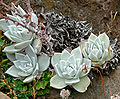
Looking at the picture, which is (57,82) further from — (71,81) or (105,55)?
(105,55)

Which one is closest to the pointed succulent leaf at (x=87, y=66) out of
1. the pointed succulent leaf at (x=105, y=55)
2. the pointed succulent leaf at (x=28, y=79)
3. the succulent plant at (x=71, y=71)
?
the succulent plant at (x=71, y=71)

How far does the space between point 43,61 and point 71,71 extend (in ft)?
0.81

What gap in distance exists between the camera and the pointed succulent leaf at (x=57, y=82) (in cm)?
145

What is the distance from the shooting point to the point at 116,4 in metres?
2.10

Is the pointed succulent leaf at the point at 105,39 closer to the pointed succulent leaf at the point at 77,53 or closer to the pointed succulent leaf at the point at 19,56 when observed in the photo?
the pointed succulent leaf at the point at 77,53

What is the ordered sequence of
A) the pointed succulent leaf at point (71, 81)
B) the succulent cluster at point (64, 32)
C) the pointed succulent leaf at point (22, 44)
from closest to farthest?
the pointed succulent leaf at point (71, 81) → the pointed succulent leaf at point (22, 44) → the succulent cluster at point (64, 32)

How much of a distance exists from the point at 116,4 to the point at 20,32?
1079mm

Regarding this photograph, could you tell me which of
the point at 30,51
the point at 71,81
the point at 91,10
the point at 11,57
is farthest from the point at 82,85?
the point at 91,10

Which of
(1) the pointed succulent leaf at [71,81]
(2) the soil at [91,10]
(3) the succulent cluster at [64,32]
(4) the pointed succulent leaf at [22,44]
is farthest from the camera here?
(2) the soil at [91,10]

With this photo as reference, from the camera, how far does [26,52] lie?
5.19ft

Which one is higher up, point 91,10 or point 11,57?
point 11,57

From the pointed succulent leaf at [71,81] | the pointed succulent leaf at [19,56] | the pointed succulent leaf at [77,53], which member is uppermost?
the pointed succulent leaf at [19,56]

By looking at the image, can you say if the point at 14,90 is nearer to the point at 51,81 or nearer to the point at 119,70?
the point at 51,81

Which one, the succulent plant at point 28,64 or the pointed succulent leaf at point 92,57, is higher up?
the succulent plant at point 28,64
